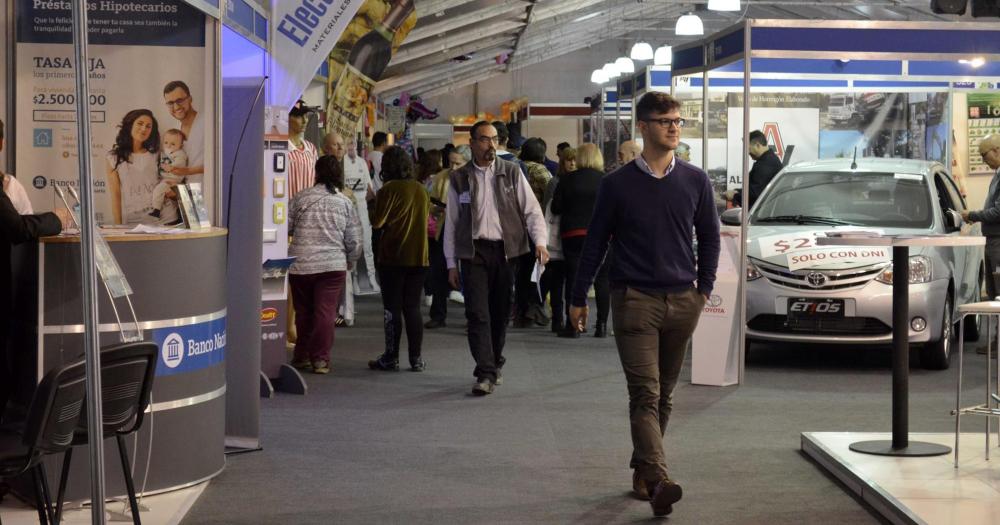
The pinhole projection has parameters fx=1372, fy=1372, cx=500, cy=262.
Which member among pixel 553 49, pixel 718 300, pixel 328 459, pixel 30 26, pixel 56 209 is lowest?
pixel 328 459

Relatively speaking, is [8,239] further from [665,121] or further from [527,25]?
[527,25]

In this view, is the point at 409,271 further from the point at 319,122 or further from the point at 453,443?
the point at 319,122

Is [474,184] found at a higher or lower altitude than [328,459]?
higher

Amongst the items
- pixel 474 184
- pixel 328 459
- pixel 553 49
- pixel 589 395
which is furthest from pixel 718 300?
pixel 553 49

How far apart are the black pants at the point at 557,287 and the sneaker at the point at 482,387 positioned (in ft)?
10.5

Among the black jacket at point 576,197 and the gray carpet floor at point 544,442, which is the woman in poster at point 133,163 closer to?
the gray carpet floor at point 544,442

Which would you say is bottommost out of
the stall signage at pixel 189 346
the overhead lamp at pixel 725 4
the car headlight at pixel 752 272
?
the stall signage at pixel 189 346

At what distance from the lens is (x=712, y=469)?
20.5ft

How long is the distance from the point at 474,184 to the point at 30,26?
3.04 meters

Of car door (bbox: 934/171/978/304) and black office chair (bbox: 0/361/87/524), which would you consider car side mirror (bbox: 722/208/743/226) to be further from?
black office chair (bbox: 0/361/87/524)

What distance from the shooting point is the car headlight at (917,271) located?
29.8 ft

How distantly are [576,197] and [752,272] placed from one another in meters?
2.30

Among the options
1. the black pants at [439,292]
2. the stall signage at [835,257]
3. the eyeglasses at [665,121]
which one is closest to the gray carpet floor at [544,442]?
the stall signage at [835,257]

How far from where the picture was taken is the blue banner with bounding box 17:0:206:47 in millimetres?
6035
